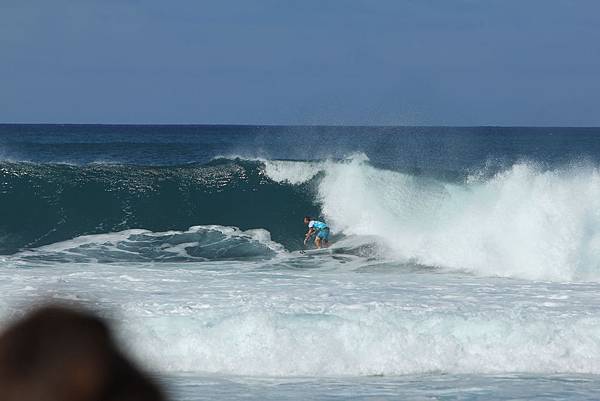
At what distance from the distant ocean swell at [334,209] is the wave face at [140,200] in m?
0.04

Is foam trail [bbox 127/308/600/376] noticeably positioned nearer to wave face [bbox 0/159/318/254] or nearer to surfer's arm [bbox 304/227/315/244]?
surfer's arm [bbox 304/227/315/244]

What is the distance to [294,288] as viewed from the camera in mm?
12898

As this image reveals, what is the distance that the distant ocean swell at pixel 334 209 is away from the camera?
17.3 metres

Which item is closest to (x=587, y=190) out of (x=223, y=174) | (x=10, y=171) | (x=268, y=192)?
(x=268, y=192)

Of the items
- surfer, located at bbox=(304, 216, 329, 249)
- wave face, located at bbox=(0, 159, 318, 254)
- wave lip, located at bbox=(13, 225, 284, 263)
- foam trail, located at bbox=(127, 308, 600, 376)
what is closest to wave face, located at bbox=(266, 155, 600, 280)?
wave face, located at bbox=(0, 159, 318, 254)

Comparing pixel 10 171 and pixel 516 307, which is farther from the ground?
pixel 10 171

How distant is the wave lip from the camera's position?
17.7m

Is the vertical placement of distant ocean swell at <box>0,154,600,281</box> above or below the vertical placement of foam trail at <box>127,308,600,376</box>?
above

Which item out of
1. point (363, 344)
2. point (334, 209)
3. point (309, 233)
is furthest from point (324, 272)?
point (334, 209)

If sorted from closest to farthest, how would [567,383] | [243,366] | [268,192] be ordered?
1. [567,383]
2. [243,366]
3. [268,192]

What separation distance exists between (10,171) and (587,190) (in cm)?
1429

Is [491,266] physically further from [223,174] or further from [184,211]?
[223,174]

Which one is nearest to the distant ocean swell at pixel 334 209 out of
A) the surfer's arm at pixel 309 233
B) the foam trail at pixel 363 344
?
the surfer's arm at pixel 309 233

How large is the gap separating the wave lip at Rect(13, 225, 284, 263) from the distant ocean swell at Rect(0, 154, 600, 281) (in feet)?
0.26
